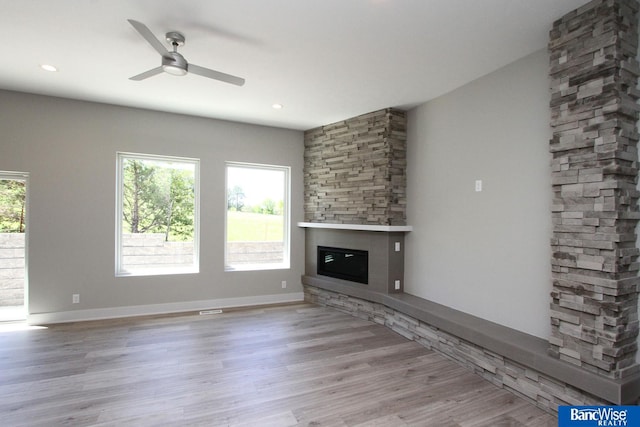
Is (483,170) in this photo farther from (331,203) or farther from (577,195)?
(331,203)

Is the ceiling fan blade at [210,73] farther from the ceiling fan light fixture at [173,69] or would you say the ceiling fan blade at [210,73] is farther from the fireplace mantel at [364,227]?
the fireplace mantel at [364,227]

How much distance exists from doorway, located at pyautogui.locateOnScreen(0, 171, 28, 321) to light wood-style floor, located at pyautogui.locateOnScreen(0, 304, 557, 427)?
1.84 ft

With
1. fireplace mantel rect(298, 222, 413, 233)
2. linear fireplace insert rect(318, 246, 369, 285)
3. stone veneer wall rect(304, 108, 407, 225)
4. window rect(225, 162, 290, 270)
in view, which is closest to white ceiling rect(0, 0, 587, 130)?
stone veneer wall rect(304, 108, 407, 225)

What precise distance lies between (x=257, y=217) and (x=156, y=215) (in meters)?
1.45

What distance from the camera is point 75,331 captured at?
3.69 meters

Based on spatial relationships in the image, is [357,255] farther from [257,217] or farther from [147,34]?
[147,34]

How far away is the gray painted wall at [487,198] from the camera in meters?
2.70

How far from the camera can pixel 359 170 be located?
14.5 ft

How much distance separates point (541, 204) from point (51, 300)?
5494mm

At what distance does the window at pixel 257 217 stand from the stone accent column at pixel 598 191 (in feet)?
12.6

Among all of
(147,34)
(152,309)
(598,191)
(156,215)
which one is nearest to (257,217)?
(156,215)

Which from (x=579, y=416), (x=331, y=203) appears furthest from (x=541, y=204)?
(x=331, y=203)

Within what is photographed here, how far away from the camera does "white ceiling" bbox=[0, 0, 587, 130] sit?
2156 millimetres

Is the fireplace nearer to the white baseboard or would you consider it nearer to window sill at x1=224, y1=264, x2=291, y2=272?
window sill at x1=224, y1=264, x2=291, y2=272
